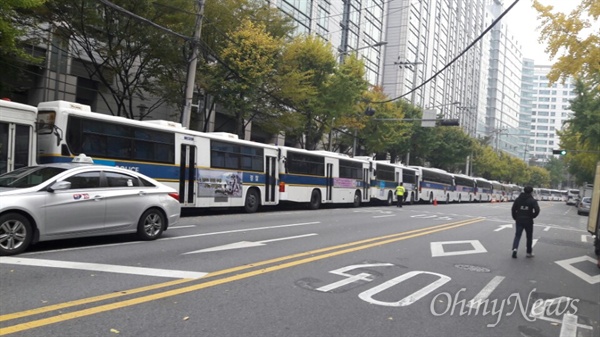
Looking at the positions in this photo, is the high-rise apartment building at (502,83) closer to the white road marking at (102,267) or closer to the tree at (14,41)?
the tree at (14,41)

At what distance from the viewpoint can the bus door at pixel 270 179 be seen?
19.4 m

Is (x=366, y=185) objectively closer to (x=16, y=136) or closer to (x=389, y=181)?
(x=389, y=181)

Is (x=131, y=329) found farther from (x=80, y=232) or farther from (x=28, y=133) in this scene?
(x=28, y=133)

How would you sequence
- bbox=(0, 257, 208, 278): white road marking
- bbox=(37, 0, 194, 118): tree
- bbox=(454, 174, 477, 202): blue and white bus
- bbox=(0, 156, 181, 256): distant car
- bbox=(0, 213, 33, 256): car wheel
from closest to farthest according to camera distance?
1. bbox=(0, 257, 208, 278): white road marking
2. bbox=(0, 213, 33, 256): car wheel
3. bbox=(0, 156, 181, 256): distant car
4. bbox=(37, 0, 194, 118): tree
5. bbox=(454, 174, 477, 202): blue and white bus

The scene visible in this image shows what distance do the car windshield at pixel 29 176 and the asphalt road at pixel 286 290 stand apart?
3.78 feet

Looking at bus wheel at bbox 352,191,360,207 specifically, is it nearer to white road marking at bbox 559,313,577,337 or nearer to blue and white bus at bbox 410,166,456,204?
blue and white bus at bbox 410,166,456,204

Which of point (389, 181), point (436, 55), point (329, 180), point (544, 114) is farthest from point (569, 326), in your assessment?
point (544, 114)

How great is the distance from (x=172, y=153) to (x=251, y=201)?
459cm

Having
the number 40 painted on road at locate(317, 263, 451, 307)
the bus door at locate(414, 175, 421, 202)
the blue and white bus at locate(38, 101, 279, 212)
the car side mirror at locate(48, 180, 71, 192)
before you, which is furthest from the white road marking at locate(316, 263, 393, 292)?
the bus door at locate(414, 175, 421, 202)

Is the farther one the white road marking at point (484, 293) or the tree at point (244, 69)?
the tree at point (244, 69)

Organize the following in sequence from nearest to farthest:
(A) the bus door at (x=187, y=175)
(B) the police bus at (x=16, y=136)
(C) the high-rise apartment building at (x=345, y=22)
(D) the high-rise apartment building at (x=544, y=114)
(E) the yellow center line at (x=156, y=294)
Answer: (E) the yellow center line at (x=156, y=294), (B) the police bus at (x=16, y=136), (A) the bus door at (x=187, y=175), (C) the high-rise apartment building at (x=345, y=22), (D) the high-rise apartment building at (x=544, y=114)

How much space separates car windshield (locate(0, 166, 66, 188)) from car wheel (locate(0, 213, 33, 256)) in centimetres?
68

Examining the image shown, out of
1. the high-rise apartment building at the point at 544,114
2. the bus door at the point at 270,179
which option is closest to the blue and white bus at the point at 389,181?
the bus door at the point at 270,179

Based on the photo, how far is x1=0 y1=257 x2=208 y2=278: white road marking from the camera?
21.6ft
